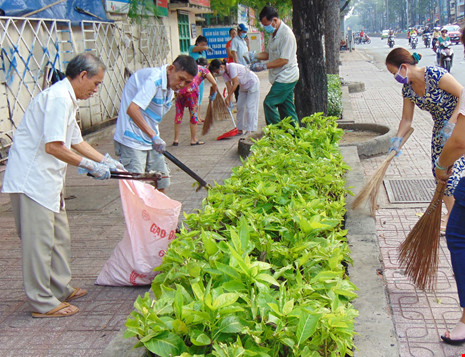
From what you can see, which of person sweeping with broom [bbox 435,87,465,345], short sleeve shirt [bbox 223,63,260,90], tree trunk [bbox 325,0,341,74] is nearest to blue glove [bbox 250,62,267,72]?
short sleeve shirt [bbox 223,63,260,90]

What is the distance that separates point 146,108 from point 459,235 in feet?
8.64

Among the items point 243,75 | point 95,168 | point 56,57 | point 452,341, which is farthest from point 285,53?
point 452,341

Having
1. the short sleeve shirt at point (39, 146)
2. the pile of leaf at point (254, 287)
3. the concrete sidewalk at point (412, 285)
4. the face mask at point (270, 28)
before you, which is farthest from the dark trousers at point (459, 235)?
the face mask at point (270, 28)

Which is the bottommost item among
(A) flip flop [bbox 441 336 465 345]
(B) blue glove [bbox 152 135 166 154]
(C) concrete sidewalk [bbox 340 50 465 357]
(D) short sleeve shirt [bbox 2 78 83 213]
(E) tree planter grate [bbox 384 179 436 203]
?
(C) concrete sidewalk [bbox 340 50 465 357]

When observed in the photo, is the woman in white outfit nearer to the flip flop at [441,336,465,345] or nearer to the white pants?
the white pants

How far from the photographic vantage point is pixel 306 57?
7797 millimetres

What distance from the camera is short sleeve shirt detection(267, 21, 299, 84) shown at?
283 inches

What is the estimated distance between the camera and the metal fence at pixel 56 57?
8.05m

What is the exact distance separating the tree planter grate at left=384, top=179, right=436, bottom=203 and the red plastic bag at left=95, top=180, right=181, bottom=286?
2.71 meters

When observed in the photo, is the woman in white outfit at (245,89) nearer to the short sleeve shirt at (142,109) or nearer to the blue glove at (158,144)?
the short sleeve shirt at (142,109)

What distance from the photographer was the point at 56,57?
9344mm

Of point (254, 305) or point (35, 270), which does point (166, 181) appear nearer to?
point (35, 270)

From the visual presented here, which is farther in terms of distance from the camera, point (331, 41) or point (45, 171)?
point (331, 41)

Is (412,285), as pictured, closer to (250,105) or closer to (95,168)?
(95,168)
